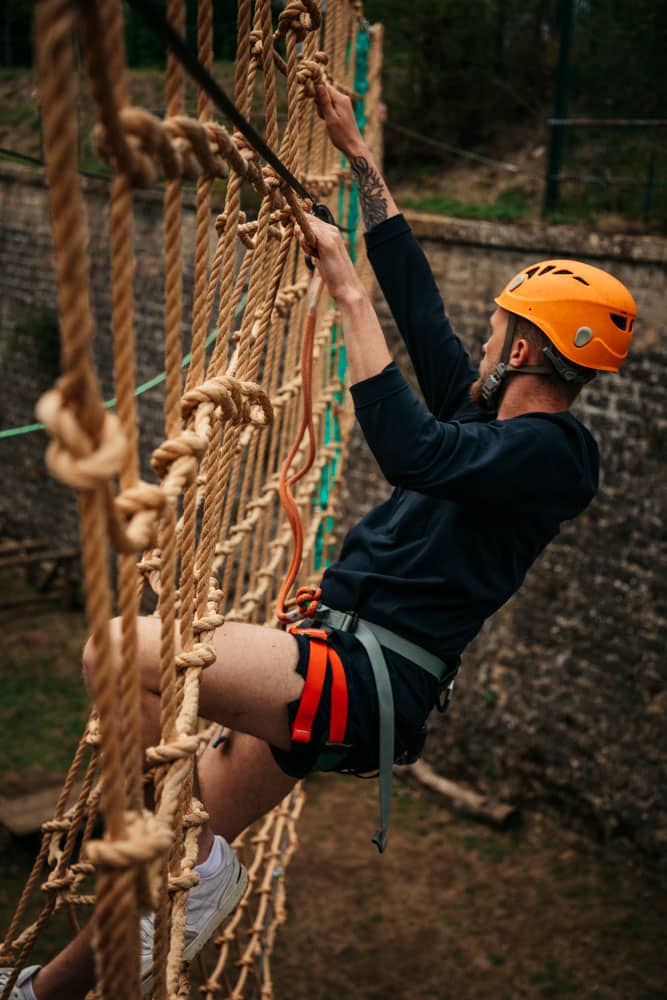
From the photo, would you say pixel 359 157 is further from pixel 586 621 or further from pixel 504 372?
pixel 586 621

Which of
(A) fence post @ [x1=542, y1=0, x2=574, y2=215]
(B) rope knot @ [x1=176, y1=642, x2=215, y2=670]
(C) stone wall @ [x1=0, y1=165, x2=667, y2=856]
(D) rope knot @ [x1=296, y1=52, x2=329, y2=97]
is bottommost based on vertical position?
(C) stone wall @ [x1=0, y1=165, x2=667, y2=856]

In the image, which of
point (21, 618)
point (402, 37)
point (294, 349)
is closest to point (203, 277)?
point (294, 349)

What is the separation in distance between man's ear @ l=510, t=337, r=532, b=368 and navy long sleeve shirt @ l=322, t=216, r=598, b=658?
0.12 meters

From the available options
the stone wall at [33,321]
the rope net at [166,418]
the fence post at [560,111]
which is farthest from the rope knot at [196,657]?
the stone wall at [33,321]

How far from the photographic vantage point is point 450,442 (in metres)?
1.45

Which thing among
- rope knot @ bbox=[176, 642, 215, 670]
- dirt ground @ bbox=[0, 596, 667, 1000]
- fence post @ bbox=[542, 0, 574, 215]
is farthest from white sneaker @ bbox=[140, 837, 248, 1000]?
fence post @ bbox=[542, 0, 574, 215]

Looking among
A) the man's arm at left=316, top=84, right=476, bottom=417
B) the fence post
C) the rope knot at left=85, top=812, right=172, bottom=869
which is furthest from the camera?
the fence post

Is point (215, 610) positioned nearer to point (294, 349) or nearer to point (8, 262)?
point (294, 349)

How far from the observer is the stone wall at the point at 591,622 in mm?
4070

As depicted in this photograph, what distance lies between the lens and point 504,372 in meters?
1.65

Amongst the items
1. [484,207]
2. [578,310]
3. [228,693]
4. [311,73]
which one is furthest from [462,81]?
[228,693]

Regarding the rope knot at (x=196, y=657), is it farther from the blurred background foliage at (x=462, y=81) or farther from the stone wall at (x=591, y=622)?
the blurred background foliage at (x=462, y=81)

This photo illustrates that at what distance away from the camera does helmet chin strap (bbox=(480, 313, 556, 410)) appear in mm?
1631

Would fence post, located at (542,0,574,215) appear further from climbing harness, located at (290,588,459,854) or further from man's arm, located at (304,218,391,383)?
climbing harness, located at (290,588,459,854)
